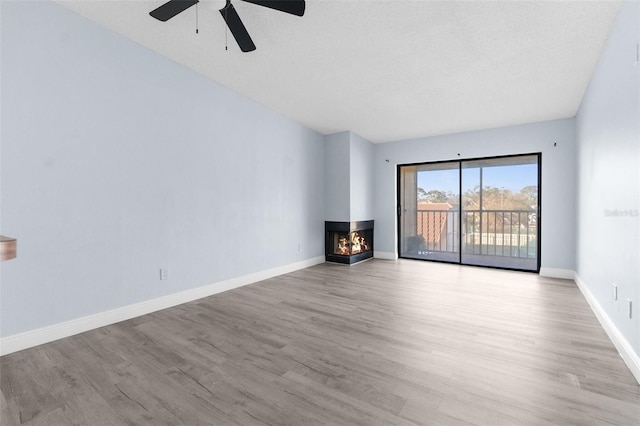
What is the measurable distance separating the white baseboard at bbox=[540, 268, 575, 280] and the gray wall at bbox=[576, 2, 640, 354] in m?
1.29

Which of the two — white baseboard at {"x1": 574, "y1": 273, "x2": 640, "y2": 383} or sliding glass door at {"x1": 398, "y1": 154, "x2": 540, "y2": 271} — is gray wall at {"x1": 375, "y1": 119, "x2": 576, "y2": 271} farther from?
white baseboard at {"x1": 574, "y1": 273, "x2": 640, "y2": 383}

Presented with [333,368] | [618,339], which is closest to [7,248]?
[333,368]

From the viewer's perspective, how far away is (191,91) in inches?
132

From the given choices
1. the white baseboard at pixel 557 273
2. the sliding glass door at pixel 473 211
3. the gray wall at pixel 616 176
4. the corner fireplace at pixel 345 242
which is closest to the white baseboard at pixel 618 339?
the gray wall at pixel 616 176

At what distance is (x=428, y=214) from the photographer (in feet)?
20.4

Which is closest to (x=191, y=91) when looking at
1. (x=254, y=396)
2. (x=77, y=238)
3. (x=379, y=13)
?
(x=77, y=238)

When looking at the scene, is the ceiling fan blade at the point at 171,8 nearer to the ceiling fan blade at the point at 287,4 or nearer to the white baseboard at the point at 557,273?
the ceiling fan blade at the point at 287,4

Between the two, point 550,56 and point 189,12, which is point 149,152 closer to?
point 189,12

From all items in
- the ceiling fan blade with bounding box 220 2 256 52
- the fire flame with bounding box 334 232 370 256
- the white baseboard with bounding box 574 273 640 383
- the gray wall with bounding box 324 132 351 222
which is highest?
the ceiling fan blade with bounding box 220 2 256 52

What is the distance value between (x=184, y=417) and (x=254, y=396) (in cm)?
35

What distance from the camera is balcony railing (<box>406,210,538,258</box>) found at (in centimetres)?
542

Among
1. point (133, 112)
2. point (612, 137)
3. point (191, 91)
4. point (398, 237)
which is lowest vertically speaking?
point (398, 237)

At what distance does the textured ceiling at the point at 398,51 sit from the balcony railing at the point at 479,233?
Result: 6.53 feet

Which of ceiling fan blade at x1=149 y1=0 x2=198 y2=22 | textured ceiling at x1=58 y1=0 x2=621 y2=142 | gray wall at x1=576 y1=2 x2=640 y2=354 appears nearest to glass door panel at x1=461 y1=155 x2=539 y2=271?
textured ceiling at x1=58 y1=0 x2=621 y2=142
